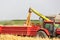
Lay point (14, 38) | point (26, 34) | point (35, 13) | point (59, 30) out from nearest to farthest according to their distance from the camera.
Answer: point (14, 38) < point (59, 30) < point (26, 34) < point (35, 13)

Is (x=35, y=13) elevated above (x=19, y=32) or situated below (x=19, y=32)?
above

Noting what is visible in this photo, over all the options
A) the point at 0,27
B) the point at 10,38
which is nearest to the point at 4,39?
the point at 10,38

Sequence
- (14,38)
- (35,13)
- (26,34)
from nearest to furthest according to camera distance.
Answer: (14,38)
(26,34)
(35,13)

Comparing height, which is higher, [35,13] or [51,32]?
[35,13]

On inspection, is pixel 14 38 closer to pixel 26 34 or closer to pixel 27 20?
pixel 26 34

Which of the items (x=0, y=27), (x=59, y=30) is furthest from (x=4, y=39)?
(x=0, y=27)

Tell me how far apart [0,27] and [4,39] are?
22.1ft

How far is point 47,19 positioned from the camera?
57.2 ft

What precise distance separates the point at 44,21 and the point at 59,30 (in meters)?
1.40

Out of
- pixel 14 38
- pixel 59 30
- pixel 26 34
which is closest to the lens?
pixel 14 38

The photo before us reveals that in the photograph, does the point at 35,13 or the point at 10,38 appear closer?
the point at 10,38

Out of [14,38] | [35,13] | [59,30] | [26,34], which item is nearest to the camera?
[14,38]

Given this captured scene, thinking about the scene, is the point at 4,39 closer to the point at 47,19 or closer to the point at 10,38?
the point at 10,38

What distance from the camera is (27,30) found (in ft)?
58.7
